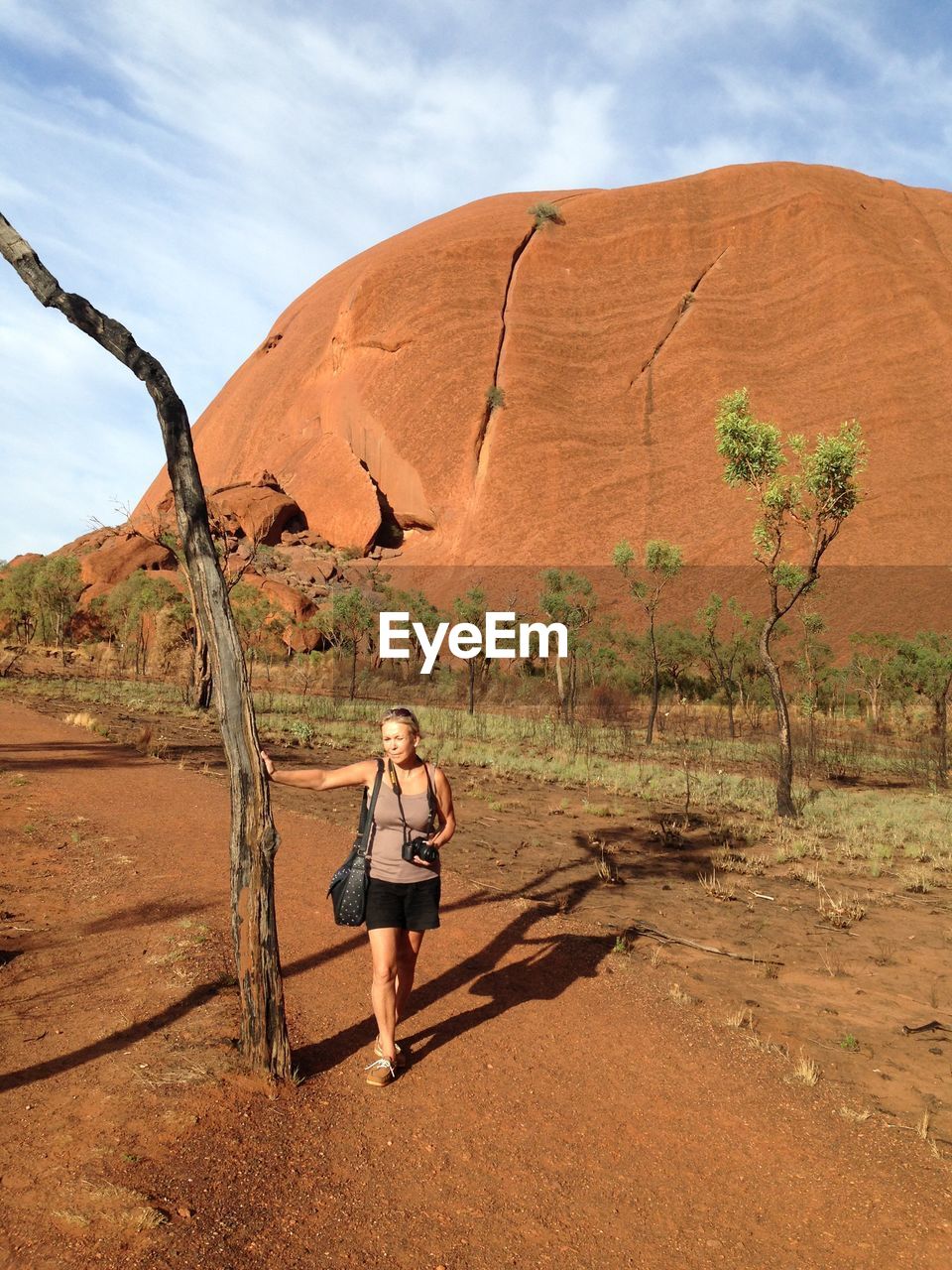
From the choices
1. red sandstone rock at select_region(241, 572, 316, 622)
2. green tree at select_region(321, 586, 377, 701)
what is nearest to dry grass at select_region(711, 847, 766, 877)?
green tree at select_region(321, 586, 377, 701)

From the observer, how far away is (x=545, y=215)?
57.8 m

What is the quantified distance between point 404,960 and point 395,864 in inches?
22.9

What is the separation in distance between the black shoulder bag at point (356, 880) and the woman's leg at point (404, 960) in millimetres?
264

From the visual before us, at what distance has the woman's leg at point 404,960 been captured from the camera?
4.10 meters

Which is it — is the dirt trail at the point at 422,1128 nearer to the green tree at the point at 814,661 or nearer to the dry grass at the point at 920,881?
the dry grass at the point at 920,881

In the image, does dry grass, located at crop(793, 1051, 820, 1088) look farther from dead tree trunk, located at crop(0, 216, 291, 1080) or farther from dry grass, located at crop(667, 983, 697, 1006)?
dead tree trunk, located at crop(0, 216, 291, 1080)

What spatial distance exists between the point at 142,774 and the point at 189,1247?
34.0 feet

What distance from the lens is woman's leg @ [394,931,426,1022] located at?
161 inches

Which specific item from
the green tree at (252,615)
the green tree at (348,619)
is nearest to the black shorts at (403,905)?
the green tree at (348,619)

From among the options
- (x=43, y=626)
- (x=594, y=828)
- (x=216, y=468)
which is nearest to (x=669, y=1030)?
(x=594, y=828)

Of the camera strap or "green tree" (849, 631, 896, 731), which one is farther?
"green tree" (849, 631, 896, 731)

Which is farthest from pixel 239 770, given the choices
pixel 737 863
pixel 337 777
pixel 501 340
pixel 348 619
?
pixel 501 340

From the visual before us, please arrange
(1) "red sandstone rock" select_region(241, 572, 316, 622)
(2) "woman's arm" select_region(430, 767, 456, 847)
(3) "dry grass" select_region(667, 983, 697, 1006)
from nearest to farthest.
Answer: (2) "woman's arm" select_region(430, 767, 456, 847), (3) "dry grass" select_region(667, 983, 697, 1006), (1) "red sandstone rock" select_region(241, 572, 316, 622)

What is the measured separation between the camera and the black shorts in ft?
0.43
